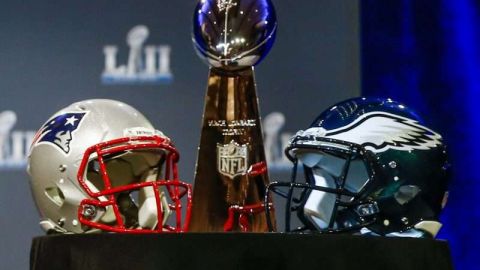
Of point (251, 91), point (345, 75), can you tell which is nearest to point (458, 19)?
point (345, 75)

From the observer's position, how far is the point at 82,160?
46.3 inches

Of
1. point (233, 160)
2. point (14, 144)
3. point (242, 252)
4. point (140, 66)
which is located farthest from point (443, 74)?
point (242, 252)

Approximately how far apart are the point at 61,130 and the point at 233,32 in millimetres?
276

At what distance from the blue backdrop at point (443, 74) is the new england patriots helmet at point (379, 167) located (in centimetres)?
78

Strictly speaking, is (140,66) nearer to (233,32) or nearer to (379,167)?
(233,32)

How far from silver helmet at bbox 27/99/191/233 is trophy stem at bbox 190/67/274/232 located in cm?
3

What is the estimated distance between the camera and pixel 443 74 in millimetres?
1962

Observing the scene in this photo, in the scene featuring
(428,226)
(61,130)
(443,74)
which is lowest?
(428,226)

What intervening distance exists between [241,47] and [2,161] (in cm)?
91

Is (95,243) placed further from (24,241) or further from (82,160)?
(24,241)

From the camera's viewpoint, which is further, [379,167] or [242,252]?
[379,167]

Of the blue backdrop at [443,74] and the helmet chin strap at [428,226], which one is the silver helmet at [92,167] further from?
the blue backdrop at [443,74]

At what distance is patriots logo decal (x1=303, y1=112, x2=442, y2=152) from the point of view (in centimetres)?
111

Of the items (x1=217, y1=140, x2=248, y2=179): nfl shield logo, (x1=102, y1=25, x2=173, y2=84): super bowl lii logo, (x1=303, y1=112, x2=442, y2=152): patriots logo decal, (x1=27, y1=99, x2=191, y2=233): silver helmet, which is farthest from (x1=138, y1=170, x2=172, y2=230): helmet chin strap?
(x1=102, y1=25, x2=173, y2=84): super bowl lii logo
